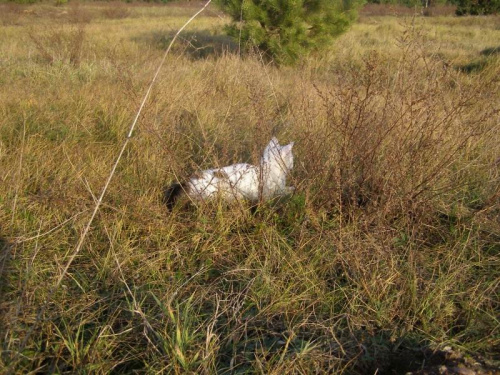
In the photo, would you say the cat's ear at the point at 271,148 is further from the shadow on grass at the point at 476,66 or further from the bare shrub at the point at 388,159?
the shadow on grass at the point at 476,66

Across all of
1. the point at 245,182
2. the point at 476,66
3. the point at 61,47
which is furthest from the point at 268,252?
the point at 61,47

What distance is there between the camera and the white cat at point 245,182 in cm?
223

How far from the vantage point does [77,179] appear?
2.38 m

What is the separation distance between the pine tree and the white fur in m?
4.12

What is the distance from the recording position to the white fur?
2.23 metres

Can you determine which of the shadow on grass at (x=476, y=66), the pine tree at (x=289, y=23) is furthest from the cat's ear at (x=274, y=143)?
the shadow on grass at (x=476, y=66)

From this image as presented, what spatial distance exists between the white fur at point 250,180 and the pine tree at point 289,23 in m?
4.12

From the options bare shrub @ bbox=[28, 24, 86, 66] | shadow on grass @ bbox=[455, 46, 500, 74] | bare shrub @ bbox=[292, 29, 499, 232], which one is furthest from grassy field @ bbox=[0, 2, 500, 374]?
shadow on grass @ bbox=[455, 46, 500, 74]

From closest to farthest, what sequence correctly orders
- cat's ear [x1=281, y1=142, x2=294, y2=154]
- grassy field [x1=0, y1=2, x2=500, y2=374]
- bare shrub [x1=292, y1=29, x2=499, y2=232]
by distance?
grassy field [x1=0, y1=2, x2=500, y2=374], bare shrub [x1=292, y1=29, x2=499, y2=232], cat's ear [x1=281, y1=142, x2=294, y2=154]

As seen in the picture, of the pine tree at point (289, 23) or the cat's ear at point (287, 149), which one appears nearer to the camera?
the cat's ear at point (287, 149)

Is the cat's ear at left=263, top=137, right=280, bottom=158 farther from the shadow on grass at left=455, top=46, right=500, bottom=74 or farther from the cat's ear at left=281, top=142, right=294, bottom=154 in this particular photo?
the shadow on grass at left=455, top=46, right=500, bottom=74

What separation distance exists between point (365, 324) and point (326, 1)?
6188mm

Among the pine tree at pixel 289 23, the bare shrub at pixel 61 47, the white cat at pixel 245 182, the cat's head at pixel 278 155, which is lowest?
the bare shrub at pixel 61 47

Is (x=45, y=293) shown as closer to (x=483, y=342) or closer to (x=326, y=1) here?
(x=483, y=342)
